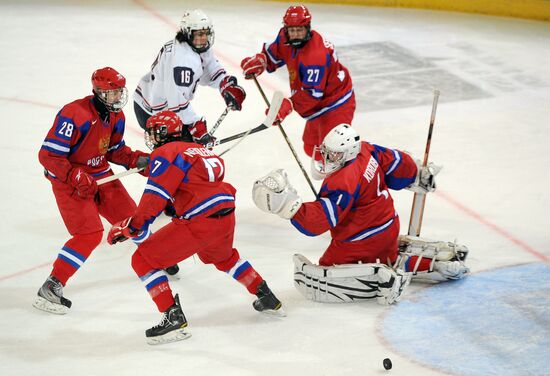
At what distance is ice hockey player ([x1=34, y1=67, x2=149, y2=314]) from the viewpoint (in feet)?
13.8

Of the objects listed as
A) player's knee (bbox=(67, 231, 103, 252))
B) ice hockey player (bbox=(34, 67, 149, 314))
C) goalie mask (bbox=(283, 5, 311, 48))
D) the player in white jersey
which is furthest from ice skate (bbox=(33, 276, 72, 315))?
goalie mask (bbox=(283, 5, 311, 48))

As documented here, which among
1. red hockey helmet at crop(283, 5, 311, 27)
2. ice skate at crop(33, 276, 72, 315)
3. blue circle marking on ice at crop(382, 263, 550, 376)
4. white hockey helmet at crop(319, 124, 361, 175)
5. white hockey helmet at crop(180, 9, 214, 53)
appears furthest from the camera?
red hockey helmet at crop(283, 5, 311, 27)

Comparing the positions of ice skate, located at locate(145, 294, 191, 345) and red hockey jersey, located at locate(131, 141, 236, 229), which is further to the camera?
ice skate, located at locate(145, 294, 191, 345)

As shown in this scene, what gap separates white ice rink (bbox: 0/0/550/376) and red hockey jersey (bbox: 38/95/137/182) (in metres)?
0.59

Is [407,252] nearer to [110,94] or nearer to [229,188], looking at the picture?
[229,188]

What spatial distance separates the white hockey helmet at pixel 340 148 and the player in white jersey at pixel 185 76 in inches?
42.4

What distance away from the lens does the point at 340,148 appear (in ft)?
13.5

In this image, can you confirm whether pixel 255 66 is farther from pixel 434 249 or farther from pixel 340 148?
pixel 434 249

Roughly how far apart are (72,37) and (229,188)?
511 cm

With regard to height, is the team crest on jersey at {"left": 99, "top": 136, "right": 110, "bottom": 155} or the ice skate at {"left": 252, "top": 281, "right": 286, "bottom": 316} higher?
the team crest on jersey at {"left": 99, "top": 136, "right": 110, "bottom": 155}

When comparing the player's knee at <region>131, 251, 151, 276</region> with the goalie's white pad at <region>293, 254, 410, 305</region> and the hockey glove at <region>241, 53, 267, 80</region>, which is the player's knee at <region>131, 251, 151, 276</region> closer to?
the goalie's white pad at <region>293, 254, 410, 305</region>

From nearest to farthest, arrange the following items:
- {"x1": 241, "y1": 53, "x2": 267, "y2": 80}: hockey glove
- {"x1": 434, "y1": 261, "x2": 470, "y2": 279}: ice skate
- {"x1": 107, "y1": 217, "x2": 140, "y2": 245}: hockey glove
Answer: {"x1": 107, "y1": 217, "x2": 140, "y2": 245}: hockey glove → {"x1": 434, "y1": 261, "x2": 470, "y2": 279}: ice skate → {"x1": 241, "y1": 53, "x2": 267, "y2": 80}: hockey glove

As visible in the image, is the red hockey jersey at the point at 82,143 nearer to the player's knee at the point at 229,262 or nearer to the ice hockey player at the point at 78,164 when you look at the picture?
the ice hockey player at the point at 78,164

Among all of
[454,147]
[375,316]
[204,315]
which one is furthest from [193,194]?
[454,147]
